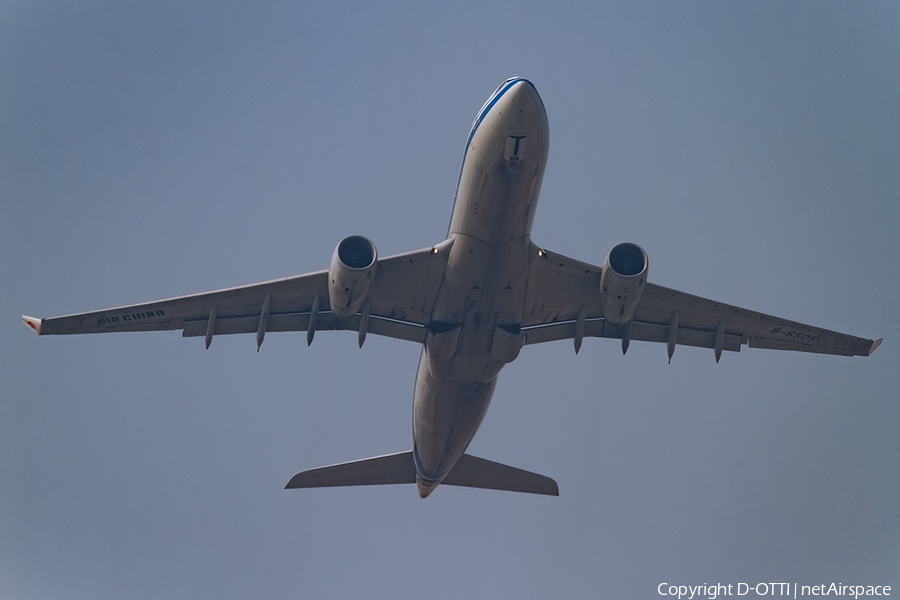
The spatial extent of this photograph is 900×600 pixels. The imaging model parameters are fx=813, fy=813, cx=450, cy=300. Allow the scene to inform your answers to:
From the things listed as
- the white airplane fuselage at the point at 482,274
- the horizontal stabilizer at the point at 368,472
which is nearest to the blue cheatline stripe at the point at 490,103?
the white airplane fuselage at the point at 482,274

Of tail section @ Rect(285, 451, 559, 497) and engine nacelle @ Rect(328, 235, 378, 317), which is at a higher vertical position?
engine nacelle @ Rect(328, 235, 378, 317)

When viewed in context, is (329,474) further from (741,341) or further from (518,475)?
(741,341)

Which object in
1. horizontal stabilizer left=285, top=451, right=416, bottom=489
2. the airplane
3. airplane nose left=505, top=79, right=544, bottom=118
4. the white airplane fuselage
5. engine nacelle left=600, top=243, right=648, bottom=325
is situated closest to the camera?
airplane nose left=505, top=79, right=544, bottom=118

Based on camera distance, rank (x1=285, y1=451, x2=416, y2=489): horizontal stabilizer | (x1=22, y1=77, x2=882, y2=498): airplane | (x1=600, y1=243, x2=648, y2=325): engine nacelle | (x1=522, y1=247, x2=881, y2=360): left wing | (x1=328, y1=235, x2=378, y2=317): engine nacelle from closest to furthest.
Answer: (x1=22, y1=77, x2=882, y2=498): airplane → (x1=328, y1=235, x2=378, y2=317): engine nacelle → (x1=600, y1=243, x2=648, y2=325): engine nacelle → (x1=522, y1=247, x2=881, y2=360): left wing → (x1=285, y1=451, x2=416, y2=489): horizontal stabilizer

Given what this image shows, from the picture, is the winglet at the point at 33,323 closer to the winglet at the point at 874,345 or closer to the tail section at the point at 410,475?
the tail section at the point at 410,475

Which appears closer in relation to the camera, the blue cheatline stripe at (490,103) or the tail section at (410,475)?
the blue cheatline stripe at (490,103)

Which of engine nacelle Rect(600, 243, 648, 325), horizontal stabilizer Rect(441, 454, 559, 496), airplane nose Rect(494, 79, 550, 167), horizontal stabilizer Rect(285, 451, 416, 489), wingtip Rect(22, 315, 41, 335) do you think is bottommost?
horizontal stabilizer Rect(285, 451, 416, 489)

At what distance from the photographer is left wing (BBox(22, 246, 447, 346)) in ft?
80.0

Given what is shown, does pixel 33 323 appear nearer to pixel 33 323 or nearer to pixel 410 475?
pixel 33 323

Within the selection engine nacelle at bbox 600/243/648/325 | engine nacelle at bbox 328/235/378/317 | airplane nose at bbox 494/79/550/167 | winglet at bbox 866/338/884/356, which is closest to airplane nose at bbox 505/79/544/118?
airplane nose at bbox 494/79/550/167

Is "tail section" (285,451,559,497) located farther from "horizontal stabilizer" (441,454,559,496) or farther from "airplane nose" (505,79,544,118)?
"airplane nose" (505,79,544,118)

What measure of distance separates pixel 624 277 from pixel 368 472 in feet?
44.0

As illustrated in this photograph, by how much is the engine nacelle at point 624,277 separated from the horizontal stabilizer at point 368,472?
36.7ft

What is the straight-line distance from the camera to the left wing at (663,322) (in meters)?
25.5
